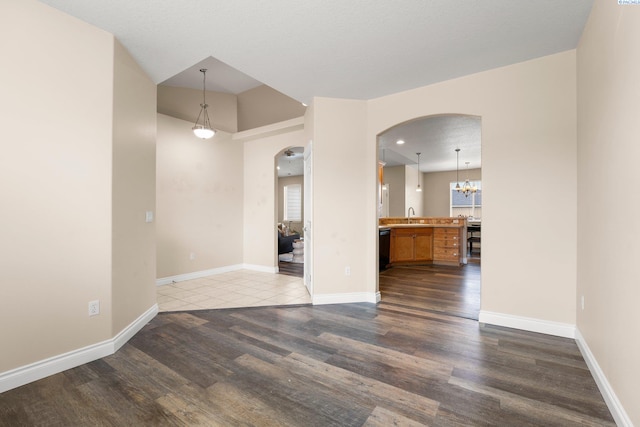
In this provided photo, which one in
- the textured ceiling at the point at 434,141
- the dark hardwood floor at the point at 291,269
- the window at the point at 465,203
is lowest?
the dark hardwood floor at the point at 291,269

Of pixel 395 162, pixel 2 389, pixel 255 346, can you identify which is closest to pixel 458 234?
pixel 395 162

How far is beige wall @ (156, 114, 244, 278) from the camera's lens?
4828mm

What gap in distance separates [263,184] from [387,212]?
5372mm

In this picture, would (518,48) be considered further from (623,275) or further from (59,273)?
(59,273)

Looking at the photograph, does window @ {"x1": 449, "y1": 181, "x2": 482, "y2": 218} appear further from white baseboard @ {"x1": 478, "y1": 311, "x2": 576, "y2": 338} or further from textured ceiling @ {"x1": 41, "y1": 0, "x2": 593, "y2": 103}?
textured ceiling @ {"x1": 41, "y1": 0, "x2": 593, "y2": 103}

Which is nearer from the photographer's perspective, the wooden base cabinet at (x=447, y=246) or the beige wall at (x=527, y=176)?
the beige wall at (x=527, y=176)

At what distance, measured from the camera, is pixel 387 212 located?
990 centimetres

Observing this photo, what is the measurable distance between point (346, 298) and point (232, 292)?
5.67 feet

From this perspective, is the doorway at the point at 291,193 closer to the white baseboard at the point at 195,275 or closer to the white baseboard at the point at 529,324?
the white baseboard at the point at 195,275

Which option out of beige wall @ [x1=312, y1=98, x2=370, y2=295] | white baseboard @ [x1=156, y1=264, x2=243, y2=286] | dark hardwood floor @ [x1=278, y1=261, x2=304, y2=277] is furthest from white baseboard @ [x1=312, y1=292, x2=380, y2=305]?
white baseboard @ [x1=156, y1=264, x2=243, y2=286]

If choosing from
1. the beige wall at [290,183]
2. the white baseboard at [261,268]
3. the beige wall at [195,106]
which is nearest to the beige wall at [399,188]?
the beige wall at [290,183]

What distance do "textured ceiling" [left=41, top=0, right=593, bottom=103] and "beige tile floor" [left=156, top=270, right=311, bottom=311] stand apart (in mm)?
2796

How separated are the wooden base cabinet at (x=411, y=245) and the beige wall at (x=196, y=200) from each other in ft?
11.1

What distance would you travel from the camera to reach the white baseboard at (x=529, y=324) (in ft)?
8.99
